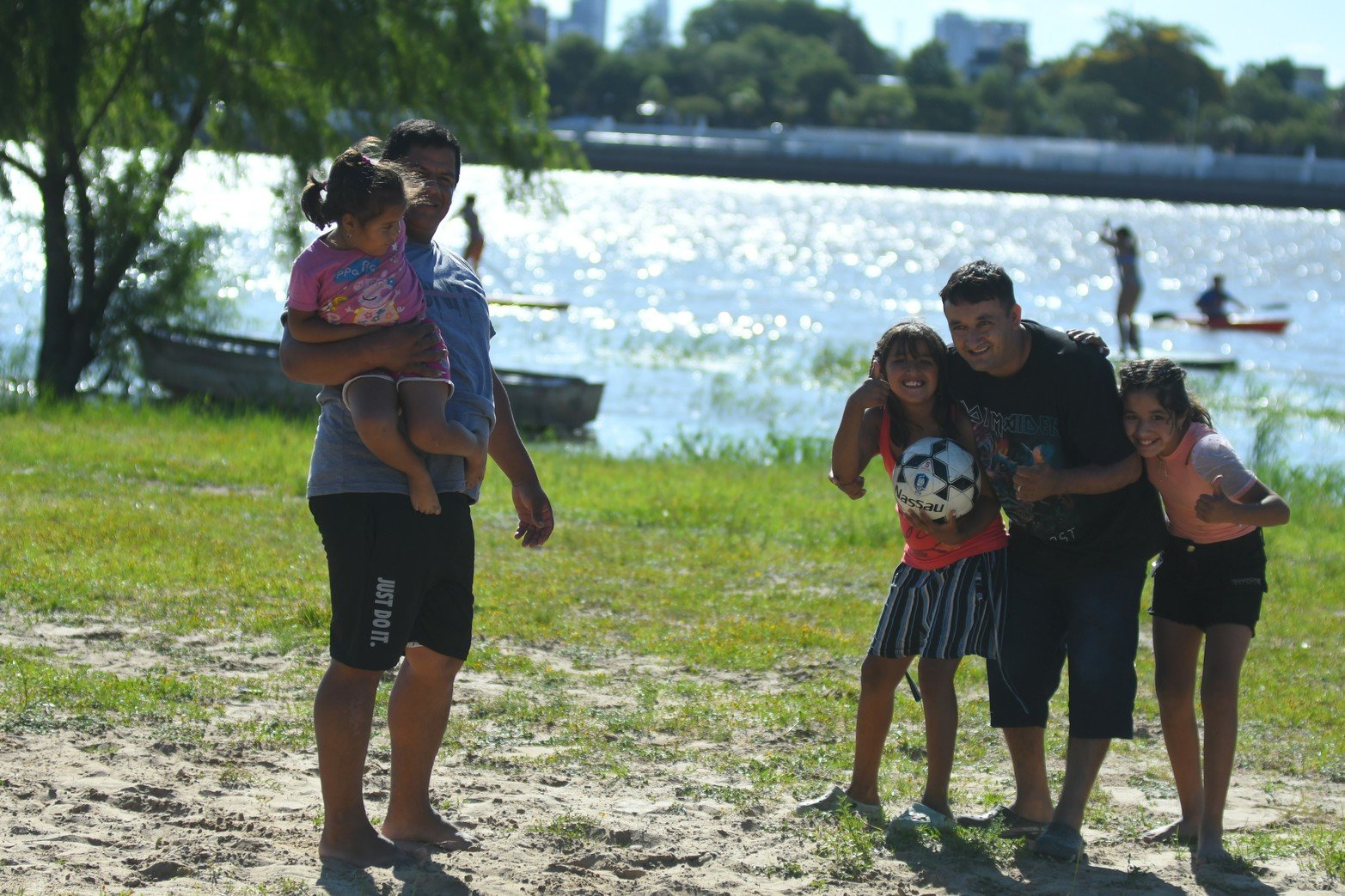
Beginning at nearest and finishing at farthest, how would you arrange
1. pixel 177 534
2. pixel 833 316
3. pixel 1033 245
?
1. pixel 177 534
2. pixel 833 316
3. pixel 1033 245

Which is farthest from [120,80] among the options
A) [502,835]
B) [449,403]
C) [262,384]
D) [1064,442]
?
[1064,442]

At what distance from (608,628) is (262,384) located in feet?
32.6

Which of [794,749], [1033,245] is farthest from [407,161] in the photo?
[1033,245]

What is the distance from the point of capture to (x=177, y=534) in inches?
328

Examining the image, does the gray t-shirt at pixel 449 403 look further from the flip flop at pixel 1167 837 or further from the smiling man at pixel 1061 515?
the flip flop at pixel 1167 837

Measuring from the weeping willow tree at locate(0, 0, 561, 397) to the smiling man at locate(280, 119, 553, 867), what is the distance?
1175 centimetres

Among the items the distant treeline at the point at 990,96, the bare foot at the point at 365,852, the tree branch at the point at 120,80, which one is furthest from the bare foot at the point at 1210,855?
the distant treeline at the point at 990,96

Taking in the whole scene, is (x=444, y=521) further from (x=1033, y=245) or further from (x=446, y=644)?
(x=1033, y=245)

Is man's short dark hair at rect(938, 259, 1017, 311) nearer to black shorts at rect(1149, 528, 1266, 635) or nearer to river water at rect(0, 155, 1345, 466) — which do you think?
black shorts at rect(1149, 528, 1266, 635)

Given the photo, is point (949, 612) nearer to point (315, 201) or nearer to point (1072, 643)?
point (1072, 643)

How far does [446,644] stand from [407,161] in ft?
4.53

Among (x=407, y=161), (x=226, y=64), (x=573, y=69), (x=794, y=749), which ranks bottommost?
(x=794, y=749)

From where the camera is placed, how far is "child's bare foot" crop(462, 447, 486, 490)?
423 cm

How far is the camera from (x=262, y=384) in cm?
1619
